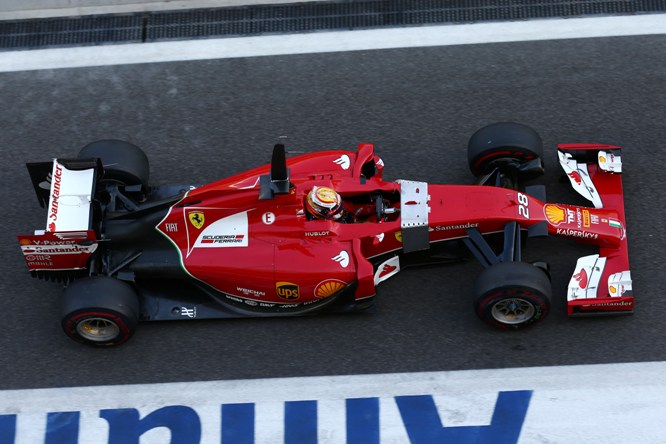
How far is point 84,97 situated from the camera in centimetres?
1163

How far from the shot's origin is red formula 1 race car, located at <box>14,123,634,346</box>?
9133 mm

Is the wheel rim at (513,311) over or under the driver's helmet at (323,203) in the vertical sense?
under

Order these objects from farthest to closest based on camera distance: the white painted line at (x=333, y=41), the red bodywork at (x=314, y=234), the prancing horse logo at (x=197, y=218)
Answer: the white painted line at (x=333, y=41), the prancing horse logo at (x=197, y=218), the red bodywork at (x=314, y=234)

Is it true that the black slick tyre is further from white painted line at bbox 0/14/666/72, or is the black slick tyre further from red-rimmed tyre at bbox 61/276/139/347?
white painted line at bbox 0/14/666/72

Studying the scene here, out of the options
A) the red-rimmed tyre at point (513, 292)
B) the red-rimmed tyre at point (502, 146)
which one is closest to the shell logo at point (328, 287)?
the red-rimmed tyre at point (513, 292)

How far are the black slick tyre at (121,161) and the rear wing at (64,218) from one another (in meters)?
0.41

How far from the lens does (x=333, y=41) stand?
11.9 metres

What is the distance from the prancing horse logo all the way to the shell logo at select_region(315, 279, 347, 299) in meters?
1.17

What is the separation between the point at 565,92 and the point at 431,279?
2830 millimetres

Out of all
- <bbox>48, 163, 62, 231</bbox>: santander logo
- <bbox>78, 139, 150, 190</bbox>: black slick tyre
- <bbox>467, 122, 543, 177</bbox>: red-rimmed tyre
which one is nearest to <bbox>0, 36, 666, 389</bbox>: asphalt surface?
<bbox>467, 122, 543, 177</bbox>: red-rimmed tyre

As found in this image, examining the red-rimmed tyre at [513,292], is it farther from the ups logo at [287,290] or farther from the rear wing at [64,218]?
the rear wing at [64,218]

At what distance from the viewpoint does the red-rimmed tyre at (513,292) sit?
888cm

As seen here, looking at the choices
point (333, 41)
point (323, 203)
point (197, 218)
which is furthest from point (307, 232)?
point (333, 41)

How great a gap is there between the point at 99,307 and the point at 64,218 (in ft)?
2.83
